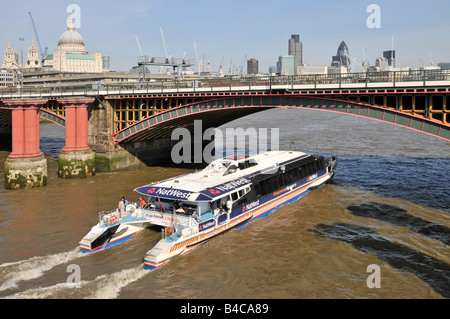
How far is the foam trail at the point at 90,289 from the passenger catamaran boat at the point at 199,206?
1665 millimetres

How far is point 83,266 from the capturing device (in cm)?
2105

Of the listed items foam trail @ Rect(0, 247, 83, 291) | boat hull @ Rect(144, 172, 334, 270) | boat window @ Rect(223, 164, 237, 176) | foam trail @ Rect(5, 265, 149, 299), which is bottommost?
foam trail @ Rect(5, 265, 149, 299)

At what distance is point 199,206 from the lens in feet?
80.4

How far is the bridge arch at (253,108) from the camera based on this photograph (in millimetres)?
27938

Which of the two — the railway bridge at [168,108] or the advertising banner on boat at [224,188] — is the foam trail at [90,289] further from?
the railway bridge at [168,108]

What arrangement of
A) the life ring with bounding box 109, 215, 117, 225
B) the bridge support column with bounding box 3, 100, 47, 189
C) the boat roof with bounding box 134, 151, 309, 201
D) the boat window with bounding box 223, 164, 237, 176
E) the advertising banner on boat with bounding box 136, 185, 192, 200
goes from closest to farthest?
the life ring with bounding box 109, 215, 117, 225 < the advertising banner on boat with bounding box 136, 185, 192, 200 < the boat roof with bounding box 134, 151, 309, 201 < the boat window with bounding box 223, 164, 237, 176 < the bridge support column with bounding box 3, 100, 47, 189

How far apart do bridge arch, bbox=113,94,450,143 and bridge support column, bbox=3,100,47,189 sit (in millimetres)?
8990

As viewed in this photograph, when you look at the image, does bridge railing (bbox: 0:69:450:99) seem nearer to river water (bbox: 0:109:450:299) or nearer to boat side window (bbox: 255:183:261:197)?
river water (bbox: 0:109:450:299)

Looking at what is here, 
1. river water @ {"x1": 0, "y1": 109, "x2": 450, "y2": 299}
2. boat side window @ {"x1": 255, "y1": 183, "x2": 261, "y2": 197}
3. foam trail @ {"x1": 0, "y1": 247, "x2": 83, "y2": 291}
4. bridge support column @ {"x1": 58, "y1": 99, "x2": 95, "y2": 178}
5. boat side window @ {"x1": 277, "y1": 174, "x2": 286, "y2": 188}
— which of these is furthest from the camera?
bridge support column @ {"x1": 58, "y1": 99, "x2": 95, "y2": 178}

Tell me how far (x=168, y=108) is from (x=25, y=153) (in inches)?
542

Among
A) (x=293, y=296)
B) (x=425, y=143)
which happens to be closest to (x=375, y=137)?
(x=425, y=143)

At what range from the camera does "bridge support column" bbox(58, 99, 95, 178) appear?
4247 centimetres

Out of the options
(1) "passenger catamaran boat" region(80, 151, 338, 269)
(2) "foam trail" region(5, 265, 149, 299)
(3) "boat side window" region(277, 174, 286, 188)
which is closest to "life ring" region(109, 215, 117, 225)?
(1) "passenger catamaran boat" region(80, 151, 338, 269)

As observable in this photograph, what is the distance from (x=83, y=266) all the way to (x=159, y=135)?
30.8m
